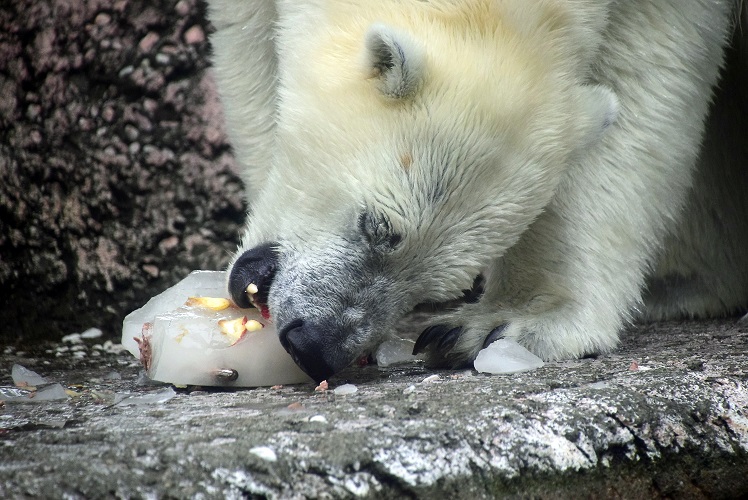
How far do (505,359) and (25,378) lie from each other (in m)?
1.16

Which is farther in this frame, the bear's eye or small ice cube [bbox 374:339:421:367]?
small ice cube [bbox 374:339:421:367]

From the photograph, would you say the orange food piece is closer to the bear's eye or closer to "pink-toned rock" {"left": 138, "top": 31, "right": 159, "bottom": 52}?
the bear's eye

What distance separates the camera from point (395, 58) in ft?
6.96

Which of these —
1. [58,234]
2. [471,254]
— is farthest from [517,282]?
[58,234]

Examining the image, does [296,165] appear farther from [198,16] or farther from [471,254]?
[198,16]

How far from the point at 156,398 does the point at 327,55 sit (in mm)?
931

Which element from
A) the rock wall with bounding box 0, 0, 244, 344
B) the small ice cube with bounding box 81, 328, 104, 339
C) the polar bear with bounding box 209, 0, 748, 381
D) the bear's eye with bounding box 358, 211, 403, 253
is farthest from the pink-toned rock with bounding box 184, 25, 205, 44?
the bear's eye with bounding box 358, 211, 403, 253

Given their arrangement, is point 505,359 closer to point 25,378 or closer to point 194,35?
point 25,378

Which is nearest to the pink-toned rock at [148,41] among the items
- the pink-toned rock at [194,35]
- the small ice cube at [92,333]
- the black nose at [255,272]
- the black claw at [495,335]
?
the pink-toned rock at [194,35]

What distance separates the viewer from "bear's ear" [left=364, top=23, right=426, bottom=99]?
6.90 ft

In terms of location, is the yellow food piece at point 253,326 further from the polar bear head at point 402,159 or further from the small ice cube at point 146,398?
the small ice cube at point 146,398

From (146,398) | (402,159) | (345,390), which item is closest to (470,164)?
(402,159)

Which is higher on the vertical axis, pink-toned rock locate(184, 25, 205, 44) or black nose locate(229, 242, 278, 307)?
pink-toned rock locate(184, 25, 205, 44)

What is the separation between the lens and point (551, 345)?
2393mm
